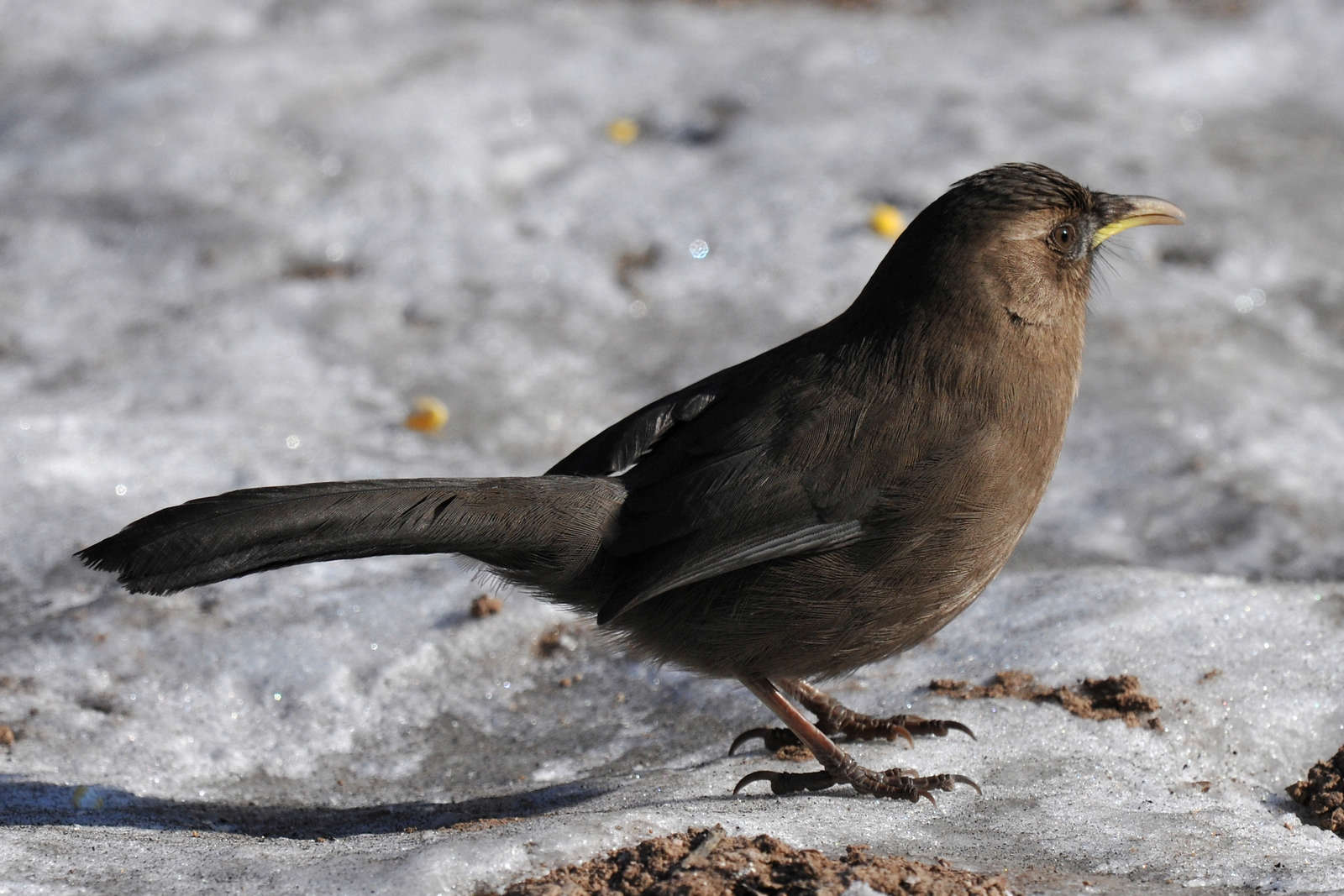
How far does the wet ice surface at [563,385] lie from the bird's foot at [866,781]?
0.18 feet

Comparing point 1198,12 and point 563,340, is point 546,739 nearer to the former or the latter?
point 563,340

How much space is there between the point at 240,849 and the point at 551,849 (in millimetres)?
717

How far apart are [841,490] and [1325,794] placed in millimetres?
1319

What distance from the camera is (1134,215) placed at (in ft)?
13.3

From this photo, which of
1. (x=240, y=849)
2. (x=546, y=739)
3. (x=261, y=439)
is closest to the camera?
(x=240, y=849)

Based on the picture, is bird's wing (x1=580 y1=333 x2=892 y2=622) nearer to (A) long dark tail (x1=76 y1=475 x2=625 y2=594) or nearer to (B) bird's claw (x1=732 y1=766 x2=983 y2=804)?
(A) long dark tail (x1=76 y1=475 x2=625 y2=594)

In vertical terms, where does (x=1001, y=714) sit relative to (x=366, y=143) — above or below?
below

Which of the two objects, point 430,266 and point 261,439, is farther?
point 430,266

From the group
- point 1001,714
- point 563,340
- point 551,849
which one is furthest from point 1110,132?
point 551,849

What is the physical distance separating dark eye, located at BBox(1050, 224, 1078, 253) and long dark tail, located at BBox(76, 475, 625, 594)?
143 centimetres

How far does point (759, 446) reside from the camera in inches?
144

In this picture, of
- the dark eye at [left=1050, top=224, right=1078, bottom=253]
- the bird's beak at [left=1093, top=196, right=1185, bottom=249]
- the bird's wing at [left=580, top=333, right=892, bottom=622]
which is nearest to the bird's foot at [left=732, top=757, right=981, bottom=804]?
the bird's wing at [left=580, top=333, right=892, bottom=622]

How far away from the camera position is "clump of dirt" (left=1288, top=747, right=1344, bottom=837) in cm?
339

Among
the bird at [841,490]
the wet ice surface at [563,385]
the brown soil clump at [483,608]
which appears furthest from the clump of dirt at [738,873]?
the brown soil clump at [483,608]
